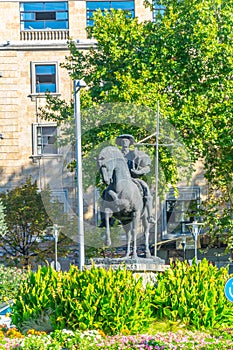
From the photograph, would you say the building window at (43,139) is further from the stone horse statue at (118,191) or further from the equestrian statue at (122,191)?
the stone horse statue at (118,191)

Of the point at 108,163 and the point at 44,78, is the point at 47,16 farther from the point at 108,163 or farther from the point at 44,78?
the point at 108,163

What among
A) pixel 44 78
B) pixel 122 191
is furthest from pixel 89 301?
pixel 44 78

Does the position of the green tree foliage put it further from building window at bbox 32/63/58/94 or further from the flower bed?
the flower bed

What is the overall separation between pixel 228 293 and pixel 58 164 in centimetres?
3718

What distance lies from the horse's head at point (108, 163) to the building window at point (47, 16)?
3279cm

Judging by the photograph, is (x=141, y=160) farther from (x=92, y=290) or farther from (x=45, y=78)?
(x=45, y=78)

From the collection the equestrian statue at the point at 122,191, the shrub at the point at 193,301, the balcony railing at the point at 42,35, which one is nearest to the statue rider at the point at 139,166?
the equestrian statue at the point at 122,191

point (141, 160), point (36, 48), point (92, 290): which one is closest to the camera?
point (92, 290)

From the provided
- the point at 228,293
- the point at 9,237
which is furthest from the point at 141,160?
the point at 9,237

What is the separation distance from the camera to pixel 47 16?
55.3 m

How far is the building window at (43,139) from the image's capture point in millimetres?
54406

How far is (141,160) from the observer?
23.8 m

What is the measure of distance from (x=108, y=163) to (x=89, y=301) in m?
4.35

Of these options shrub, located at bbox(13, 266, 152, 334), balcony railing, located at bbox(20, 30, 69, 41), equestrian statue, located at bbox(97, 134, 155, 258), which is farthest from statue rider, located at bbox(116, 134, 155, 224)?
balcony railing, located at bbox(20, 30, 69, 41)
